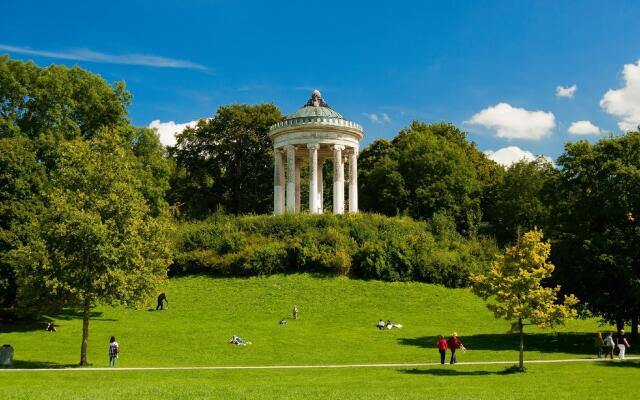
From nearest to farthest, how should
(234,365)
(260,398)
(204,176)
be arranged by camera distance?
1. (260,398)
2. (234,365)
3. (204,176)

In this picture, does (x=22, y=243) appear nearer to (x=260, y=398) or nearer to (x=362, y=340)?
(x=362, y=340)

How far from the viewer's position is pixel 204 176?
75.9 meters

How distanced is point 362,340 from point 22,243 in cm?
1909

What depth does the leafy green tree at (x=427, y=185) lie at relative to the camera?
65.8 meters

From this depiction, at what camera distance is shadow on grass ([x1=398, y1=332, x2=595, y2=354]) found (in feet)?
105

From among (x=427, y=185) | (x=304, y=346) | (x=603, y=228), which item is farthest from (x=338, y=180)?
(x=304, y=346)

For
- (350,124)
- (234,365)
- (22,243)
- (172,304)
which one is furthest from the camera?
(350,124)

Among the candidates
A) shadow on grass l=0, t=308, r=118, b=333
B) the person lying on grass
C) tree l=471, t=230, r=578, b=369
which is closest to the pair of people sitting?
the person lying on grass

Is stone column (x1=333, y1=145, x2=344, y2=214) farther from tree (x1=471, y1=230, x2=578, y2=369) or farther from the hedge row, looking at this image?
tree (x1=471, y1=230, x2=578, y2=369)

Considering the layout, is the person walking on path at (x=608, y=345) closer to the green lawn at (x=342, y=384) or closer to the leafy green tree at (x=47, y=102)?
the green lawn at (x=342, y=384)

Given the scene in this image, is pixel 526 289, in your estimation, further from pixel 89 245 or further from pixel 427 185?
pixel 427 185

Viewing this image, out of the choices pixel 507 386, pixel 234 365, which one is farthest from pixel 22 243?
pixel 507 386

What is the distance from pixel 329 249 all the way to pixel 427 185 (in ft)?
64.4

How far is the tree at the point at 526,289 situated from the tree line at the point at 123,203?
7.89 meters
